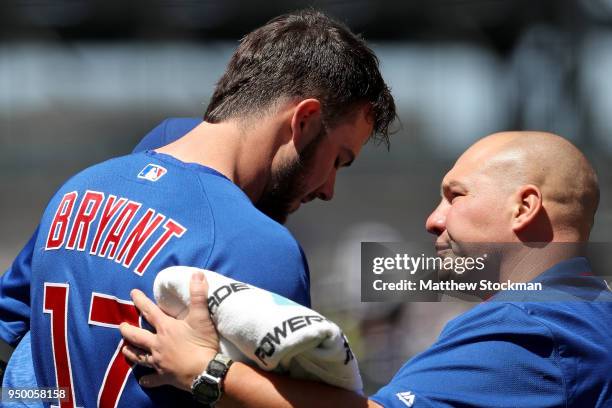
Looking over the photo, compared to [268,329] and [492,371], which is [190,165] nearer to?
[268,329]

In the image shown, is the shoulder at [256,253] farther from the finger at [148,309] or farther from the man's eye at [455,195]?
the man's eye at [455,195]

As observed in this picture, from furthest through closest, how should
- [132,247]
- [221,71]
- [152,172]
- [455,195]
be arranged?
[221,71]
[455,195]
[152,172]
[132,247]

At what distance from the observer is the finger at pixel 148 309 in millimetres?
1860

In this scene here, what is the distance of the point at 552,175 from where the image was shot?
2.42m

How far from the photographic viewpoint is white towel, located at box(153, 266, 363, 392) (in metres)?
1.69

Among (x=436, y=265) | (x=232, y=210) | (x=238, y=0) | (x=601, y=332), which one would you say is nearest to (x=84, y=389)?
(x=232, y=210)

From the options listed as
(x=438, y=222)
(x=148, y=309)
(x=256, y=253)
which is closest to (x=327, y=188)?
(x=438, y=222)

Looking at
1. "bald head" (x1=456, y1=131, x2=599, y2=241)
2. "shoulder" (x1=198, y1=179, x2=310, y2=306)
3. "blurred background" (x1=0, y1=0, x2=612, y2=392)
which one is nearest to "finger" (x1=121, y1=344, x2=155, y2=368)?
"shoulder" (x1=198, y1=179, x2=310, y2=306)

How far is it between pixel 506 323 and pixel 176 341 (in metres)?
0.79

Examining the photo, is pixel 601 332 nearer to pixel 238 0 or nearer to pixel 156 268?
pixel 156 268

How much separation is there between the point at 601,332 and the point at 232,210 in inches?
36.7

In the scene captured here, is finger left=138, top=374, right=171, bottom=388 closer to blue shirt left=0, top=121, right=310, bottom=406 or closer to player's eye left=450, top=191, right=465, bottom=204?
blue shirt left=0, top=121, right=310, bottom=406

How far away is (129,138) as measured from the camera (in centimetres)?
1209

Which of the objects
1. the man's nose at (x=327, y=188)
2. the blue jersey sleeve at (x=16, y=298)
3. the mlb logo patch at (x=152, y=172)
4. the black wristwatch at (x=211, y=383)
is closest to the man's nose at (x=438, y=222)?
the man's nose at (x=327, y=188)
